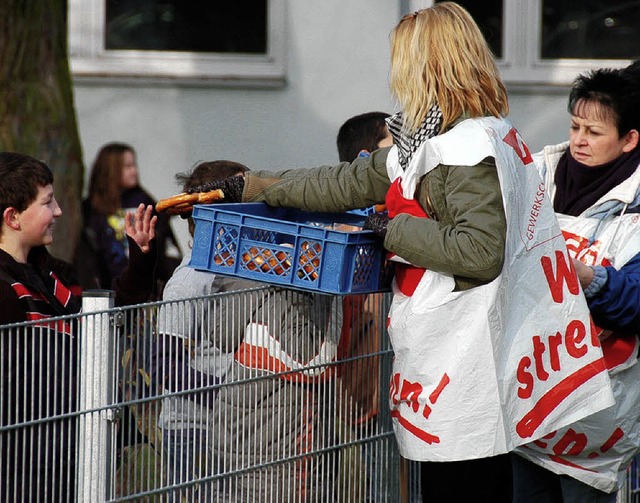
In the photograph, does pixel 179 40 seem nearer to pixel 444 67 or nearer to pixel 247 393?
pixel 247 393

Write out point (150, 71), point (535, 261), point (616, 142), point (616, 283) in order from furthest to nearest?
point (150, 71), point (616, 142), point (616, 283), point (535, 261)

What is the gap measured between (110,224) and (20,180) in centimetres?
421

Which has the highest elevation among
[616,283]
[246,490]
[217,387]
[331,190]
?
[331,190]

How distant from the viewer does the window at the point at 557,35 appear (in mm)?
10203

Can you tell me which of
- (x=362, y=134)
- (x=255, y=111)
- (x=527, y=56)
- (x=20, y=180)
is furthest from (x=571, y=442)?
(x=527, y=56)

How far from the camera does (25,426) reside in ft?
9.80

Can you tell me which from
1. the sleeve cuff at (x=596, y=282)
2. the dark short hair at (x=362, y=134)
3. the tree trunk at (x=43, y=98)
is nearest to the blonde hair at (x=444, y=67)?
the sleeve cuff at (x=596, y=282)

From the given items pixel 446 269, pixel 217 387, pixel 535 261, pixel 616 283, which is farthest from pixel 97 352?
pixel 616 283

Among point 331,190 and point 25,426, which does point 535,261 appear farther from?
point 25,426

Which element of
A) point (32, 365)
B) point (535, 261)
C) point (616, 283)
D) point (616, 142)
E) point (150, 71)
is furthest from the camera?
point (150, 71)

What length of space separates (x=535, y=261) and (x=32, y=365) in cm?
139

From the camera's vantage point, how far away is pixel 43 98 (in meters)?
6.66

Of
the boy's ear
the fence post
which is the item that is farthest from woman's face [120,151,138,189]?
the fence post

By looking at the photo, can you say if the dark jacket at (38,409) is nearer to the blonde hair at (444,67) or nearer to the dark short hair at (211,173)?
the blonde hair at (444,67)
